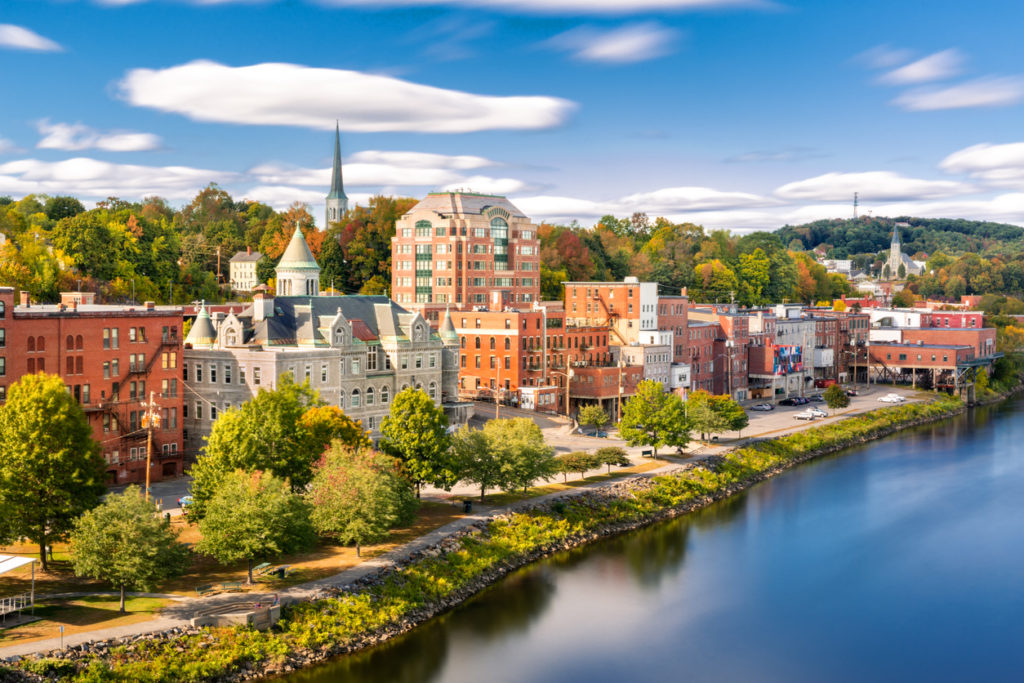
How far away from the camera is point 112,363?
239 feet

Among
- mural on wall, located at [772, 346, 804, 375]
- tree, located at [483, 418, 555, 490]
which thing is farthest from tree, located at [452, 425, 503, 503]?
mural on wall, located at [772, 346, 804, 375]

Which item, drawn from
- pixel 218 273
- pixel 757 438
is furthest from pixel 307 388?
pixel 218 273

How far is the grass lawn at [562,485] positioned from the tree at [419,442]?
3.99m

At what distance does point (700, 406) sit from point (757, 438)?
973 cm

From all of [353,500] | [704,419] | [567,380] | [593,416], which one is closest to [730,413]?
[704,419]

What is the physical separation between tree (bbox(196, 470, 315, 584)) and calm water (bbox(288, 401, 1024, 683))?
265 inches

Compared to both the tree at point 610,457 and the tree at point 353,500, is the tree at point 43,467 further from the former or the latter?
the tree at point 610,457

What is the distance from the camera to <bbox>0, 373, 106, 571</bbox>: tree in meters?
52.0

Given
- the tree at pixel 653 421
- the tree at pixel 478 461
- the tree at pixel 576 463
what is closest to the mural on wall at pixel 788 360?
the tree at pixel 653 421

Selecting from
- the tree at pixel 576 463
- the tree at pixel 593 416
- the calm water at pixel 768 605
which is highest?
the tree at pixel 593 416

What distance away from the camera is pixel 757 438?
10706 centimetres

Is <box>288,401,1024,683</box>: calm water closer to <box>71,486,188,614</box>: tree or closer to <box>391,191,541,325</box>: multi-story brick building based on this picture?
<box>71,486,188,614</box>: tree

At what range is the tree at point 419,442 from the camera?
6831cm

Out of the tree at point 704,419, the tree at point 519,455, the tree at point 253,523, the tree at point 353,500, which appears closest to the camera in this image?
the tree at point 253,523
